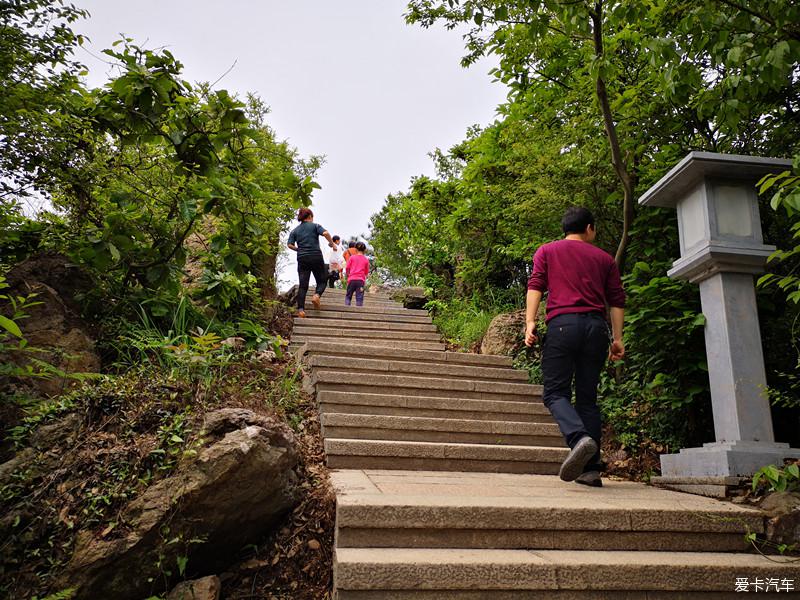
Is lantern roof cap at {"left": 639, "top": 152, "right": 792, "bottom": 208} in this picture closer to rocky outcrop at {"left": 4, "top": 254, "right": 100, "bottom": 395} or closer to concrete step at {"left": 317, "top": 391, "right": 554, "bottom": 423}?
concrete step at {"left": 317, "top": 391, "right": 554, "bottom": 423}

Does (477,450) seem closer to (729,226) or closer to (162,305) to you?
(729,226)

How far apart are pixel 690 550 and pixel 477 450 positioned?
177 centimetres

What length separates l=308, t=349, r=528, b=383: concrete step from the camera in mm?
5762

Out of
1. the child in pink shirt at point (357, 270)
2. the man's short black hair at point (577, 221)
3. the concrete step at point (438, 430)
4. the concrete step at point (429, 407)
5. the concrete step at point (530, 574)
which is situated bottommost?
the concrete step at point (530, 574)

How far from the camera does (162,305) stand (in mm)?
5039

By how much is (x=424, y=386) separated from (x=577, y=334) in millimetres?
2360

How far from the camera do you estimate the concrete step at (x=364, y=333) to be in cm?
836

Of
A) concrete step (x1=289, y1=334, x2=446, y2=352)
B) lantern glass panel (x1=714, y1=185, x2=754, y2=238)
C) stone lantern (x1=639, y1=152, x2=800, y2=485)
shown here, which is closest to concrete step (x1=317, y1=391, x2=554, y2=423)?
stone lantern (x1=639, y1=152, x2=800, y2=485)

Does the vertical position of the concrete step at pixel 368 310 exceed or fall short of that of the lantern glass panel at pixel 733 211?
it exceeds it

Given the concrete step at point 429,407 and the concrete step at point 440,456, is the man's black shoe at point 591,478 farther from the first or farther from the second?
the concrete step at point 429,407

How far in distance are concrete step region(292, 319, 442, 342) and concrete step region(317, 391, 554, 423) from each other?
10.6ft

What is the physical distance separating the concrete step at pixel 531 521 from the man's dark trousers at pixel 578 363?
59 centimetres

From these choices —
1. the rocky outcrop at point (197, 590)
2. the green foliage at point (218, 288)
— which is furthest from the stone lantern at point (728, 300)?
the green foliage at point (218, 288)

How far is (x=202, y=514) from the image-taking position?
2594 millimetres
